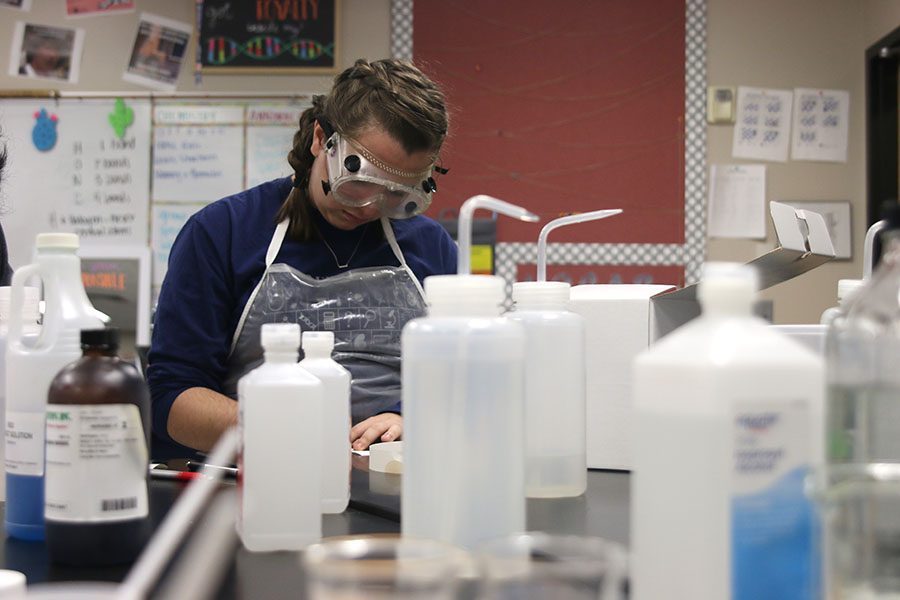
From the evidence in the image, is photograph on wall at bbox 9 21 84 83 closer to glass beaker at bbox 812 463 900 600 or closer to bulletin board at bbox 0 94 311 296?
bulletin board at bbox 0 94 311 296

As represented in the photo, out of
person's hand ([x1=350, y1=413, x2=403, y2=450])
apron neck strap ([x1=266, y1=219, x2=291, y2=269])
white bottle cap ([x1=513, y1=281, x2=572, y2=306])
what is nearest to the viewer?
white bottle cap ([x1=513, y1=281, x2=572, y2=306])

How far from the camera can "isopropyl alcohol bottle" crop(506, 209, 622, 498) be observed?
101cm

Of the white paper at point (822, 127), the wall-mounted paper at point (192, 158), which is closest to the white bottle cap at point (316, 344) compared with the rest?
the wall-mounted paper at point (192, 158)

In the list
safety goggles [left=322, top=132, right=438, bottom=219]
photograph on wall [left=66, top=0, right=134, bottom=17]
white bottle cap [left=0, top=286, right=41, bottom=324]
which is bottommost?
white bottle cap [left=0, top=286, right=41, bottom=324]

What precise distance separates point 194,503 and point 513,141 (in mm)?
3135

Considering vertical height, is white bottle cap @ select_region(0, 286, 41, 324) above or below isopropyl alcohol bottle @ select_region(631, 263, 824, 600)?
above

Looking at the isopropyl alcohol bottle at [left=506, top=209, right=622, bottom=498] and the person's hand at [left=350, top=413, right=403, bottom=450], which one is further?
the person's hand at [left=350, top=413, right=403, bottom=450]

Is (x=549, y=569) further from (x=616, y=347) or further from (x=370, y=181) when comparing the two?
(x=370, y=181)

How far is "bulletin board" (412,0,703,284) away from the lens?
344 centimetres

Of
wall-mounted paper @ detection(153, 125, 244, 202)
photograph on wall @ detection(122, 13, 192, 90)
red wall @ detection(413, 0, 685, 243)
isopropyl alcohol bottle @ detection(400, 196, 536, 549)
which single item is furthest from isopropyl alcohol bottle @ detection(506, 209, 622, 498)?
photograph on wall @ detection(122, 13, 192, 90)

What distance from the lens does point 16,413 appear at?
85cm

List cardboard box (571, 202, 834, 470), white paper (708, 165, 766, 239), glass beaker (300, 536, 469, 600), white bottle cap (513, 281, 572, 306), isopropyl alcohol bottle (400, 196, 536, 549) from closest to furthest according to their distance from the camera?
1. glass beaker (300, 536, 469, 600)
2. isopropyl alcohol bottle (400, 196, 536, 549)
3. white bottle cap (513, 281, 572, 306)
4. cardboard box (571, 202, 834, 470)
5. white paper (708, 165, 766, 239)

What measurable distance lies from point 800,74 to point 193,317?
2.68 metres

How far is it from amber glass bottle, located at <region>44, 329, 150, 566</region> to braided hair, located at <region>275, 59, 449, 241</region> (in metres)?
0.94
